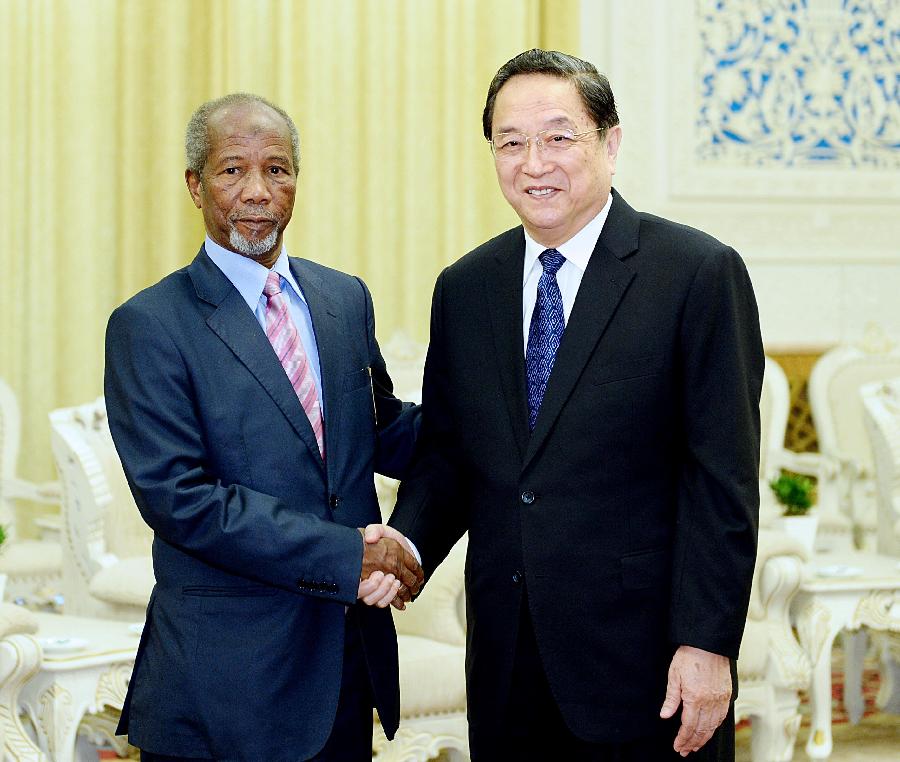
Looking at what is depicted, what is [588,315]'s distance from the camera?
6.72 ft

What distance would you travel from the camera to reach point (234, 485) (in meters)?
2.04

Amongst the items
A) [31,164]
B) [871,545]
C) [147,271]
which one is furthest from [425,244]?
[871,545]

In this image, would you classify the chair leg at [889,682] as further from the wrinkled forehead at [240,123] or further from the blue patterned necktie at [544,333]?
the wrinkled forehead at [240,123]

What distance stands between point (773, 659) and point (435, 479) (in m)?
1.98

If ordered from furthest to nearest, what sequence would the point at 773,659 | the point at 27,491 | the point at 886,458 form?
the point at 27,491
the point at 886,458
the point at 773,659

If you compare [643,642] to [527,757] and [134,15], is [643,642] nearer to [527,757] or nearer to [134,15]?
[527,757]

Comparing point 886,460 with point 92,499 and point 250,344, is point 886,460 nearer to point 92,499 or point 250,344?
point 92,499

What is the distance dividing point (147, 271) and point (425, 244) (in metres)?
1.43

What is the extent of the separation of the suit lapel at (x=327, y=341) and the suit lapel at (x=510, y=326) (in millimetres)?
268

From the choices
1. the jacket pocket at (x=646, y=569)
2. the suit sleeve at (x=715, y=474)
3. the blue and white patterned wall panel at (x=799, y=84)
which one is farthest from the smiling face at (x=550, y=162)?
the blue and white patterned wall panel at (x=799, y=84)

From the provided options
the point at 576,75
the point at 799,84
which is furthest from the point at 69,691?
the point at 799,84

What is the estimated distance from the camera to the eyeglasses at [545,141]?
6.85 feet

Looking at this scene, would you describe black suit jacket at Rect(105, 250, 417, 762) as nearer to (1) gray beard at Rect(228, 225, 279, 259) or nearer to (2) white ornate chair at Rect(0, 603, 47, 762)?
(1) gray beard at Rect(228, 225, 279, 259)

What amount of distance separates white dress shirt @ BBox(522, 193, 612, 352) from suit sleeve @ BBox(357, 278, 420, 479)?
340 millimetres
